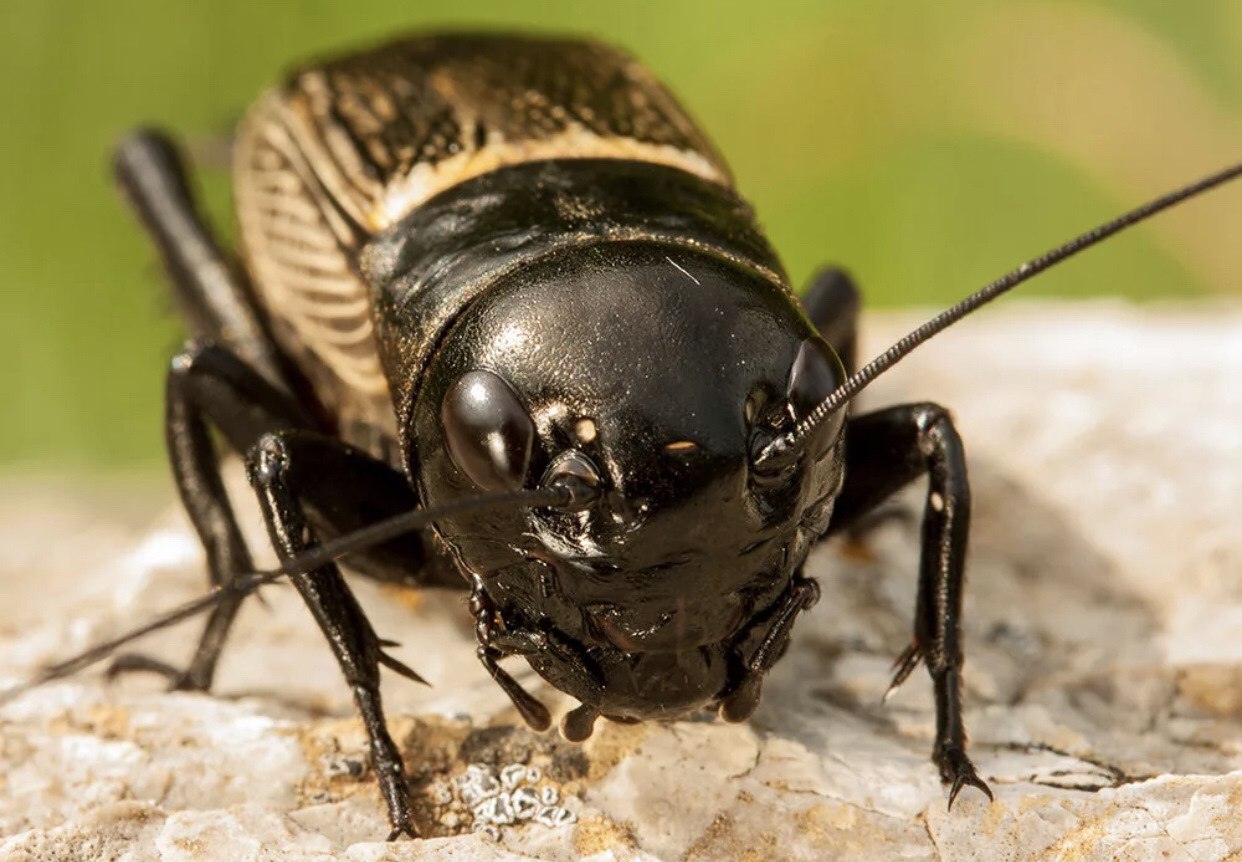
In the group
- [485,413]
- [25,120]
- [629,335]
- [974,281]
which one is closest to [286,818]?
[485,413]

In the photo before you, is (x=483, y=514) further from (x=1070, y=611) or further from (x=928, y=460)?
Answer: (x=1070, y=611)

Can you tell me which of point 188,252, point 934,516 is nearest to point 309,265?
point 188,252

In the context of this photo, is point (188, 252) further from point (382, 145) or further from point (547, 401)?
point (547, 401)

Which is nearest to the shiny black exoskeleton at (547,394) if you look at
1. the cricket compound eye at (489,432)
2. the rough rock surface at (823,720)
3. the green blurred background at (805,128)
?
the cricket compound eye at (489,432)

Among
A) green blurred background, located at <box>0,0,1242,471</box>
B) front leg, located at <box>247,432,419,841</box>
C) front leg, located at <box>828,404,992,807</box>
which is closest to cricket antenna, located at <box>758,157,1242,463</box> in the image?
front leg, located at <box>828,404,992,807</box>

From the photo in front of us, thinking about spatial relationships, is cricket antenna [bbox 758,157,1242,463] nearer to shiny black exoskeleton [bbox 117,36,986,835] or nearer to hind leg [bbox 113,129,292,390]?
shiny black exoskeleton [bbox 117,36,986,835]

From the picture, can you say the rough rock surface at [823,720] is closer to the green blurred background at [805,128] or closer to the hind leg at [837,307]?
the hind leg at [837,307]
